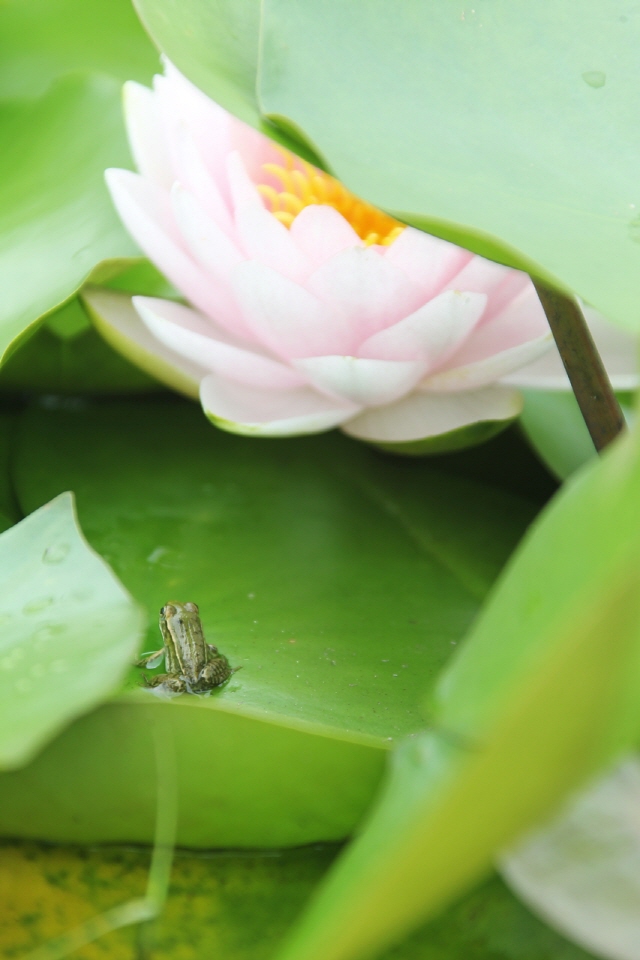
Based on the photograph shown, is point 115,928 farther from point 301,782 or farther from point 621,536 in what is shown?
point 621,536

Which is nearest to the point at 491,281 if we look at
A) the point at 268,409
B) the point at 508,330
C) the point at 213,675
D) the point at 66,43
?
the point at 508,330

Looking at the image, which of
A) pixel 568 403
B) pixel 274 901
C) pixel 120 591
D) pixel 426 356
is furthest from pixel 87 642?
pixel 568 403

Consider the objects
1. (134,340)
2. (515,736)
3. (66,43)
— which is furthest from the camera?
(66,43)

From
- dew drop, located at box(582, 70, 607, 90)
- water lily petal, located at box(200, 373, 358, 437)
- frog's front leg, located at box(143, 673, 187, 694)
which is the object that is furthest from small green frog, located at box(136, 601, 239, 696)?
dew drop, located at box(582, 70, 607, 90)

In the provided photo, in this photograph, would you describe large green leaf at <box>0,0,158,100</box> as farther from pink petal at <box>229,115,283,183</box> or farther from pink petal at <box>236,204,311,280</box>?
pink petal at <box>236,204,311,280</box>

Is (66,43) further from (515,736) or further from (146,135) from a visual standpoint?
(515,736)

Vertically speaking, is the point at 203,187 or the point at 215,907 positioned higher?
the point at 203,187

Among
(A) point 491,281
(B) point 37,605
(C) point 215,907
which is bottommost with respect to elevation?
(C) point 215,907

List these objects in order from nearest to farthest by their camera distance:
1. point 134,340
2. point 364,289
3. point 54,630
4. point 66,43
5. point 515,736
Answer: point 515,736 < point 54,630 < point 364,289 < point 134,340 < point 66,43
